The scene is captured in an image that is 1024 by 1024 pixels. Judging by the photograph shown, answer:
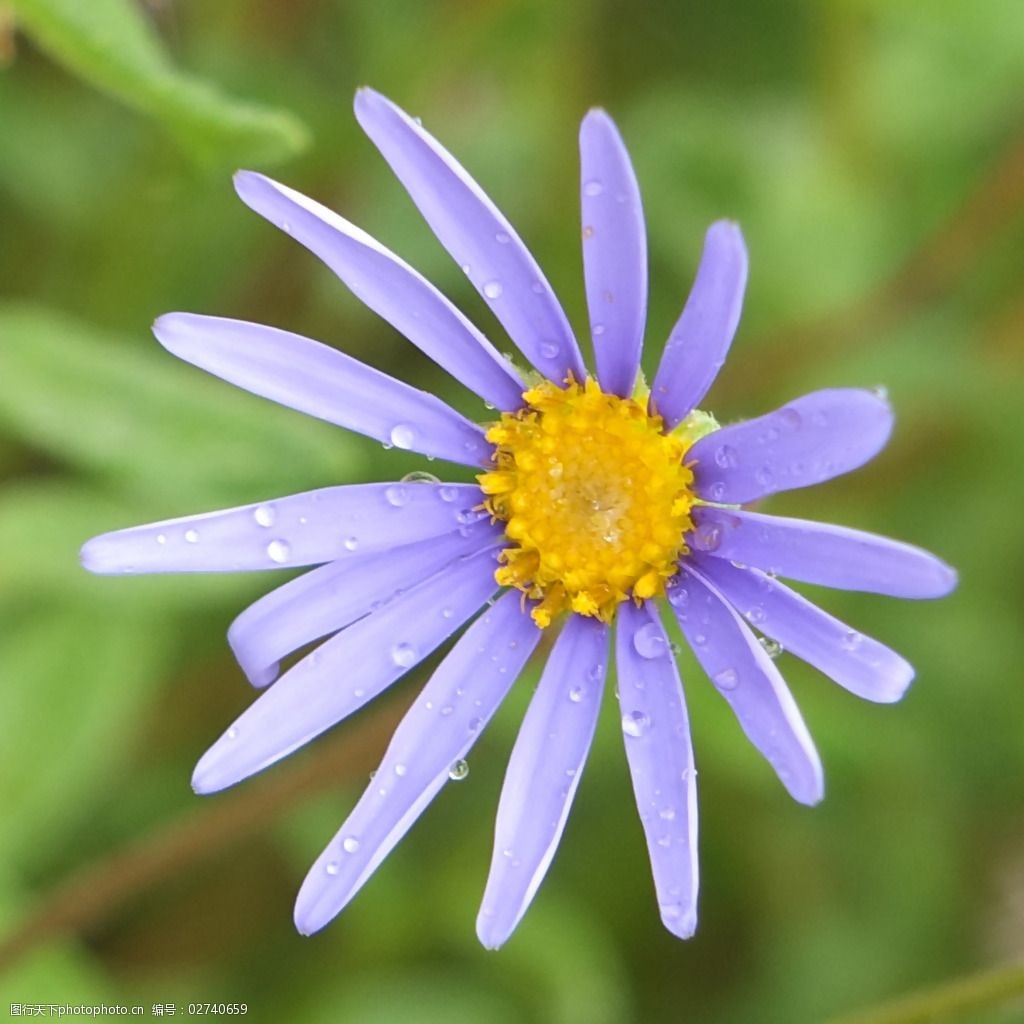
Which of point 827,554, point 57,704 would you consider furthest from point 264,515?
point 57,704

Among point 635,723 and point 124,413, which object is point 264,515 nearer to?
point 635,723

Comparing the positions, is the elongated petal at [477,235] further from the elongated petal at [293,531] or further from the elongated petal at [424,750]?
the elongated petal at [424,750]

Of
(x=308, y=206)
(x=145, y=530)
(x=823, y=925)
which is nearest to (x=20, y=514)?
(x=145, y=530)

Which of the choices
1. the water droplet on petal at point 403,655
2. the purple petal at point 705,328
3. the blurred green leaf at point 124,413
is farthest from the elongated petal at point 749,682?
the blurred green leaf at point 124,413

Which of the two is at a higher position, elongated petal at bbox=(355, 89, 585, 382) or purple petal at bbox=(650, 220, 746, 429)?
elongated petal at bbox=(355, 89, 585, 382)

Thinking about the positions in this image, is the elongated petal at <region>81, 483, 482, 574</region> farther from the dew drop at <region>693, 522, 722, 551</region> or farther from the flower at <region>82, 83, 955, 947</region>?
the dew drop at <region>693, 522, 722, 551</region>

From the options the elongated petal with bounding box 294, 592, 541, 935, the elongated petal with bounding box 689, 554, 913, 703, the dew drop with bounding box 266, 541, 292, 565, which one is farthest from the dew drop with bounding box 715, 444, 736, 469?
the dew drop with bounding box 266, 541, 292, 565
